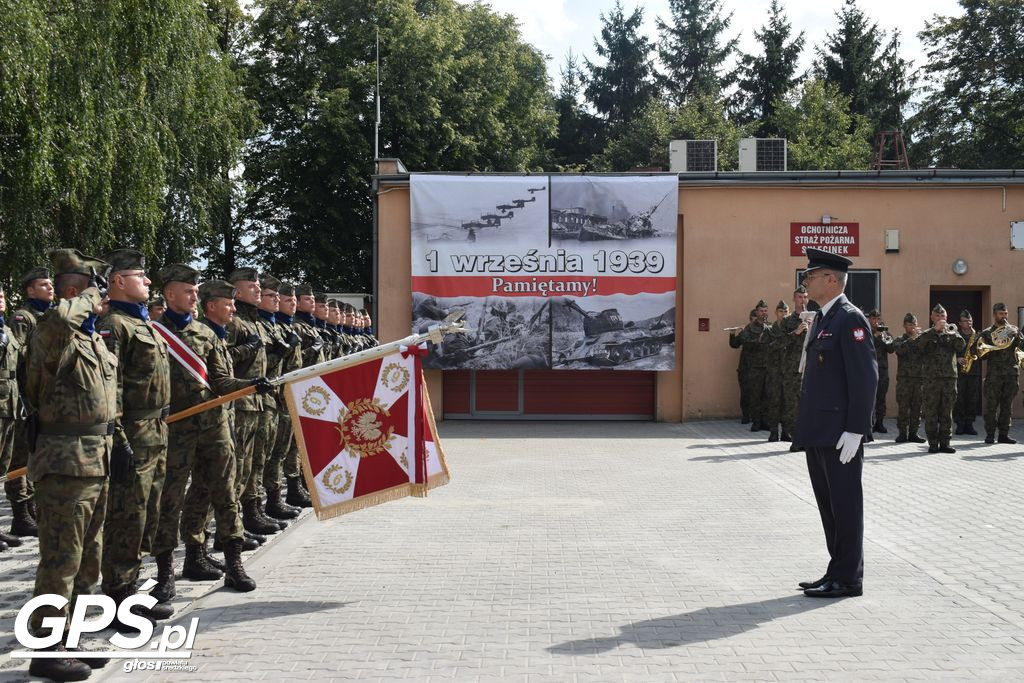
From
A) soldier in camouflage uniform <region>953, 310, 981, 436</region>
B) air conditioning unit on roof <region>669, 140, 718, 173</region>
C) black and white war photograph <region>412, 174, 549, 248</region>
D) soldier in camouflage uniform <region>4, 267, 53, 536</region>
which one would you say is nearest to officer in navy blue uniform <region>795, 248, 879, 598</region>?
soldier in camouflage uniform <region>4, 267, 53, 536</region>

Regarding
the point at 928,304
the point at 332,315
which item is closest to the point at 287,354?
the point at 332,315

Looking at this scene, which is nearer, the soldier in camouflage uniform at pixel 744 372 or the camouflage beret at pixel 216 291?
the camouflage beret at pixel 216 291

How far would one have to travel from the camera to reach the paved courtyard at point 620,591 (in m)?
5.27

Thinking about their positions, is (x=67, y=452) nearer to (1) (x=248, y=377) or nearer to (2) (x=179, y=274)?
(2) (x=179, y=274)

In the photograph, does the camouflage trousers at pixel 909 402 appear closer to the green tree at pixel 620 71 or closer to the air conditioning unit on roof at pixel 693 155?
the air conditioning unit on roof at pixel 693 155

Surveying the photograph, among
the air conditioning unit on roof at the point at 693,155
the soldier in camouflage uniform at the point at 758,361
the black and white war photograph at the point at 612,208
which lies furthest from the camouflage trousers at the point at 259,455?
the air conditioning unit on roof at the point at 693,155

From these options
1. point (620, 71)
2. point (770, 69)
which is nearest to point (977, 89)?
point (770, 69)

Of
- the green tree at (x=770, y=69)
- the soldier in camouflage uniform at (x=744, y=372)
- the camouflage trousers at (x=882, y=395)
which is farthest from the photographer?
the green tree at (x=770, y=69)

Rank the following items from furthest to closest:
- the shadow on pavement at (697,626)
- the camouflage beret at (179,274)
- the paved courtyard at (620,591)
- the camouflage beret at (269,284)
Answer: the camouflage beret at (269,284) → the camouflage beret at (179,274) → the shadow on pavement at (697,626) → the paved courtyard at (620,591)

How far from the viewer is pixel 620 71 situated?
5391 centimetres

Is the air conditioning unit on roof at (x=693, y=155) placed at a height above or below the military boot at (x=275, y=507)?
above

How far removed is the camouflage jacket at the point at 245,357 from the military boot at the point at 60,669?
3.01 metres

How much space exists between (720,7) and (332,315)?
153ft

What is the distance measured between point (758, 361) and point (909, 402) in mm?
3096
